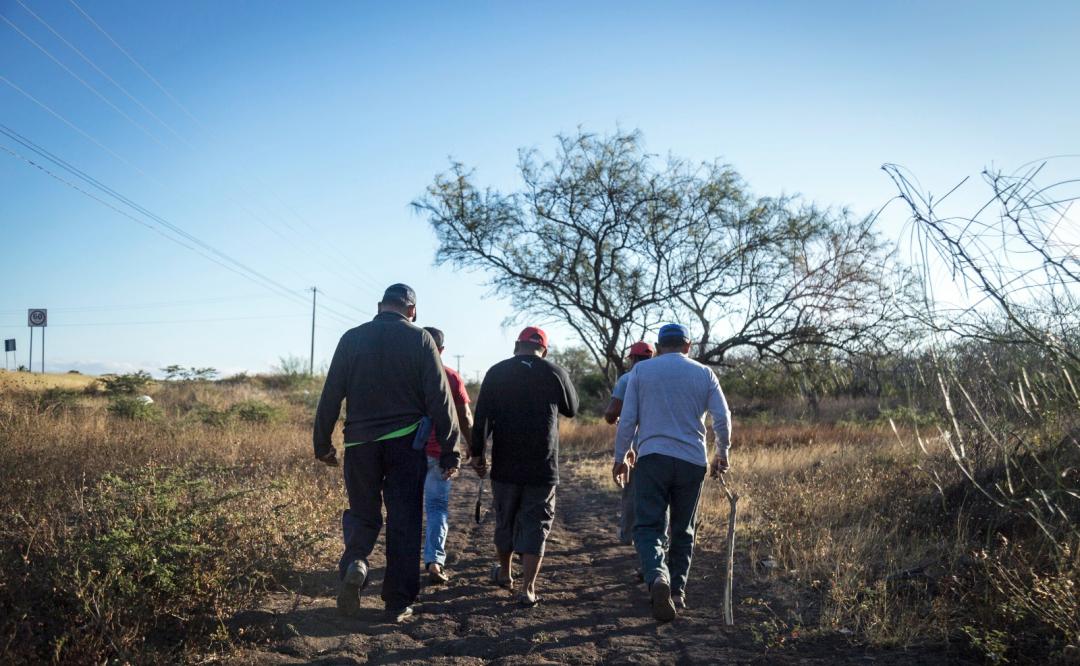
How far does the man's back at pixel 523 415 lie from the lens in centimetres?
621

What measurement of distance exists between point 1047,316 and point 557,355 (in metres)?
44.7

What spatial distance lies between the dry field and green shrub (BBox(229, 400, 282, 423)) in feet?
27.9

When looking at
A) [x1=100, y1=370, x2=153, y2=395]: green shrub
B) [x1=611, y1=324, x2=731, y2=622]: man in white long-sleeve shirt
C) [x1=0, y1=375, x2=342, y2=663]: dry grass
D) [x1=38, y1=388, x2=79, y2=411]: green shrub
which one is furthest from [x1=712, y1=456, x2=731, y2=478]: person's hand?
[x1=100, y1=370, x2=153, y2=395]: green shrub

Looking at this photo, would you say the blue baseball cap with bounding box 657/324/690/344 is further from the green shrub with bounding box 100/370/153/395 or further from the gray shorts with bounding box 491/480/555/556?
the green shrub with bounding box 100/370/153/395

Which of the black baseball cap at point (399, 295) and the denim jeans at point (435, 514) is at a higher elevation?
the black baseball cap at point (399, 295)

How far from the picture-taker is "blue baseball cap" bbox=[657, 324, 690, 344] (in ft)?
20.0

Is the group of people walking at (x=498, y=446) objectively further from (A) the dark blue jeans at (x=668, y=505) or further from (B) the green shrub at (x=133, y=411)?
(B) the green shrub at (x=133, y=411)

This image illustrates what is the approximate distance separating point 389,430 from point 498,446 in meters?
1.15

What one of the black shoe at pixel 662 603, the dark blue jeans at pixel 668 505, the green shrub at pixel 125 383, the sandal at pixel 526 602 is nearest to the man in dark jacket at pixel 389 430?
the sandal at pixel 526 602

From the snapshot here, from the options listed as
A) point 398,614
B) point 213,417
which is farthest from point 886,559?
point 213,417

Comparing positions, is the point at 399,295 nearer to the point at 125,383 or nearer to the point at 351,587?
the point at 351,587

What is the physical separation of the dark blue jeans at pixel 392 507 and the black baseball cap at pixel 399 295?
102 centimetres

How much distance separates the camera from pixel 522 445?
6238 millimetres

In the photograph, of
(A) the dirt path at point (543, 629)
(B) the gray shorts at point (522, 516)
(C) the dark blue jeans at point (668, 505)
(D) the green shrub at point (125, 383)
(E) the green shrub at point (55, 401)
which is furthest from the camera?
(D) the green shrub at point (125, 383)
